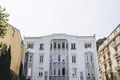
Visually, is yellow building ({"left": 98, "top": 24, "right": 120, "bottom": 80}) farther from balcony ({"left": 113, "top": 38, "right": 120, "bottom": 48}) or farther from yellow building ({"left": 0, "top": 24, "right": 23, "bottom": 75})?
yellow building ({"left": 0, "top": 24, "right": 23, "bottom": 75})

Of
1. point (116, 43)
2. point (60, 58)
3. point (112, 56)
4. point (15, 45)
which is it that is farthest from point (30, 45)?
point (112, 56)

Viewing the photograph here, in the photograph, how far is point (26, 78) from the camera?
3781 centimetres

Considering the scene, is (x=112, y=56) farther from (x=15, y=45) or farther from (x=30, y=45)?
(x=15, y=45)

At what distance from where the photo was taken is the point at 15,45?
39.0m

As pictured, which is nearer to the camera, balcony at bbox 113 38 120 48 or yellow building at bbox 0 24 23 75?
yellow building at bbox 0 24 23 75

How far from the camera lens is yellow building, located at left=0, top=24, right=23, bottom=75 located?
36650mm

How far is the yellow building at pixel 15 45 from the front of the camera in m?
36.7

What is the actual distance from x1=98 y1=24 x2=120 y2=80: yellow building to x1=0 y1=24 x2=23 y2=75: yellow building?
75.5 feet

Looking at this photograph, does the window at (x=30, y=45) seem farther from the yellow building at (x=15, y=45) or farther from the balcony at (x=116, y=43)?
the balcony at (x=116, y=43)

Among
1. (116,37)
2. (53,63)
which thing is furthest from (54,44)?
(116,37)

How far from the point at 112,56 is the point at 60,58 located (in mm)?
14445

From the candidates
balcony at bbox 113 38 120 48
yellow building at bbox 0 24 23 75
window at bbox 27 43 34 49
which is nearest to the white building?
window at bbox 27 43 34 49

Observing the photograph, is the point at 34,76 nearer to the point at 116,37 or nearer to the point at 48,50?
the point at 48,50

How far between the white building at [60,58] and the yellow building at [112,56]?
5.62 meters
